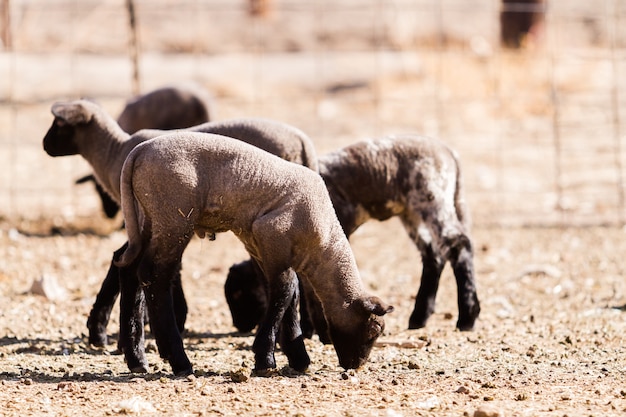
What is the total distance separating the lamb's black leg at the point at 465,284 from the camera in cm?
888

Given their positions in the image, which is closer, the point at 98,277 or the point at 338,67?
the point at 98,277

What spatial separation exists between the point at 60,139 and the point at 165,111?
165 inches

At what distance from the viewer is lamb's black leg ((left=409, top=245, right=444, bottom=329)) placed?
9.00 metres

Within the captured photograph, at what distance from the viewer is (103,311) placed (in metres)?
8.10

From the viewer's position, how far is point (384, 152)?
30.5ft

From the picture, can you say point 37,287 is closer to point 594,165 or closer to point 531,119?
point 594,165

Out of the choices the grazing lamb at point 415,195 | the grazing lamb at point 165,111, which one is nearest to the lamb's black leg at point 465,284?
the grazing lamb at point 415,195

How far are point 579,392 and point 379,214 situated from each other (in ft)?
11.0

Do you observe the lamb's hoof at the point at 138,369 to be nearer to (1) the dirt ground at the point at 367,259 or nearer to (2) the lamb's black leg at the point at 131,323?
(2) the lamb's black leg at the point at 131,323

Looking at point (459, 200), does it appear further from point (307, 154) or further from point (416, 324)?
point (307, 154)

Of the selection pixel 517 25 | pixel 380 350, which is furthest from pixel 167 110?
pixel 517 25

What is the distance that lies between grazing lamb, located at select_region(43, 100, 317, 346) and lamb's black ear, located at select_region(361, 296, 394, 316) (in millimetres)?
1845

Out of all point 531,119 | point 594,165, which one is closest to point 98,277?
point 594,165

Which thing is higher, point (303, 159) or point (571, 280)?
point (303, 159)
